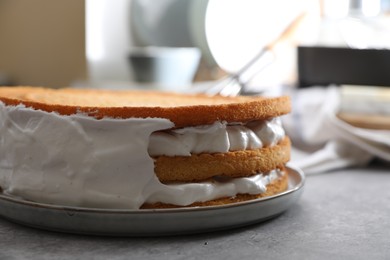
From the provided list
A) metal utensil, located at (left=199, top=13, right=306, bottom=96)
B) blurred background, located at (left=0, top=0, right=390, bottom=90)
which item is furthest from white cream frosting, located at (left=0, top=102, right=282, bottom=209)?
blurred background, located at (left=0, top=0, right=390, bottom=90)

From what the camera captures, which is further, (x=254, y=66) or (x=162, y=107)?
(x=254, y=66)

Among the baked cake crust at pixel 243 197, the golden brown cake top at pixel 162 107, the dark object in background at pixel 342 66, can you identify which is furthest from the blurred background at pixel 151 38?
the baked cake crust at pixel 243 197

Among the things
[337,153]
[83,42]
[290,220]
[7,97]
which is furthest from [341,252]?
[83,42]

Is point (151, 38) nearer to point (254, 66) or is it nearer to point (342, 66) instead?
point (254, 66)

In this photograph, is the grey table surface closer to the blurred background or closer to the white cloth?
the white cloth

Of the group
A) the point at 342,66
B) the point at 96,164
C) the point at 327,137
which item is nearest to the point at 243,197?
the point at 96,164

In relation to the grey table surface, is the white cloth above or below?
below
